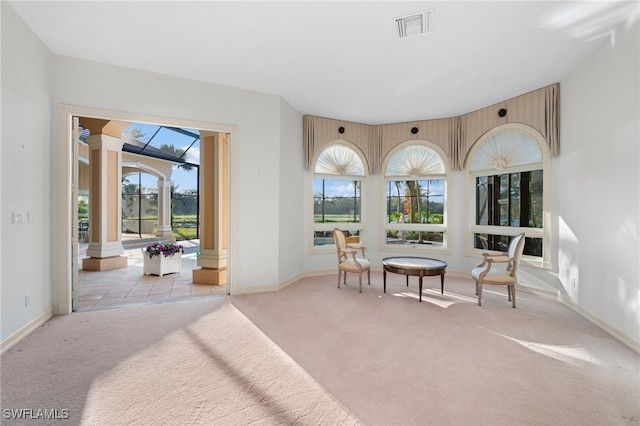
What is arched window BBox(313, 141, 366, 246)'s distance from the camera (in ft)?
20.7

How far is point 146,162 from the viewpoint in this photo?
38.2 feet

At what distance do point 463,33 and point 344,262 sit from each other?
11.6ft


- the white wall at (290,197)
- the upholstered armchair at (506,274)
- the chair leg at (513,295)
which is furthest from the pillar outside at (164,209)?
the chair leg at (513,295)

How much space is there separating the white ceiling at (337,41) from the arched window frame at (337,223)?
64.3 inches

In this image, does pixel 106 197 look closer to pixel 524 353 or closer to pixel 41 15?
pixel 41 15

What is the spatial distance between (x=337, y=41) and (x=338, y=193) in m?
3.51

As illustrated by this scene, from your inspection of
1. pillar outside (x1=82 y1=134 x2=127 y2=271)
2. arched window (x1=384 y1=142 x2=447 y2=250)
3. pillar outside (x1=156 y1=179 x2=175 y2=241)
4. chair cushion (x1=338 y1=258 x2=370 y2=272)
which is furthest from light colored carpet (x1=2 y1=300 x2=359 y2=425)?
pillar outside (x1=156 y1=179 x2=175 y2=241)

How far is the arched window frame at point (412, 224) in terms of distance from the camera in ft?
20.5

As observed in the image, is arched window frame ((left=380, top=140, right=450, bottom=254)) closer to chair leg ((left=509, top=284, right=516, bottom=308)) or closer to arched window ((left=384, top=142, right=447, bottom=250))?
arched window ((left=384, top=142, right=447, bottom=250))

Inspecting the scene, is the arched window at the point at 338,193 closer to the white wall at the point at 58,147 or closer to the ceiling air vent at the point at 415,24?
the white wall at the point at 58,147

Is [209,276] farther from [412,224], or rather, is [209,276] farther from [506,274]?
[506,274]

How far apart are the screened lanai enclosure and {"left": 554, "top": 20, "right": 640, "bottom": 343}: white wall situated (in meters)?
10.4

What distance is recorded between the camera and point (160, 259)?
5883 mm

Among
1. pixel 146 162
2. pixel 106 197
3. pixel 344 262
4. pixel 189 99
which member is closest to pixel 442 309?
pixel 344 262
